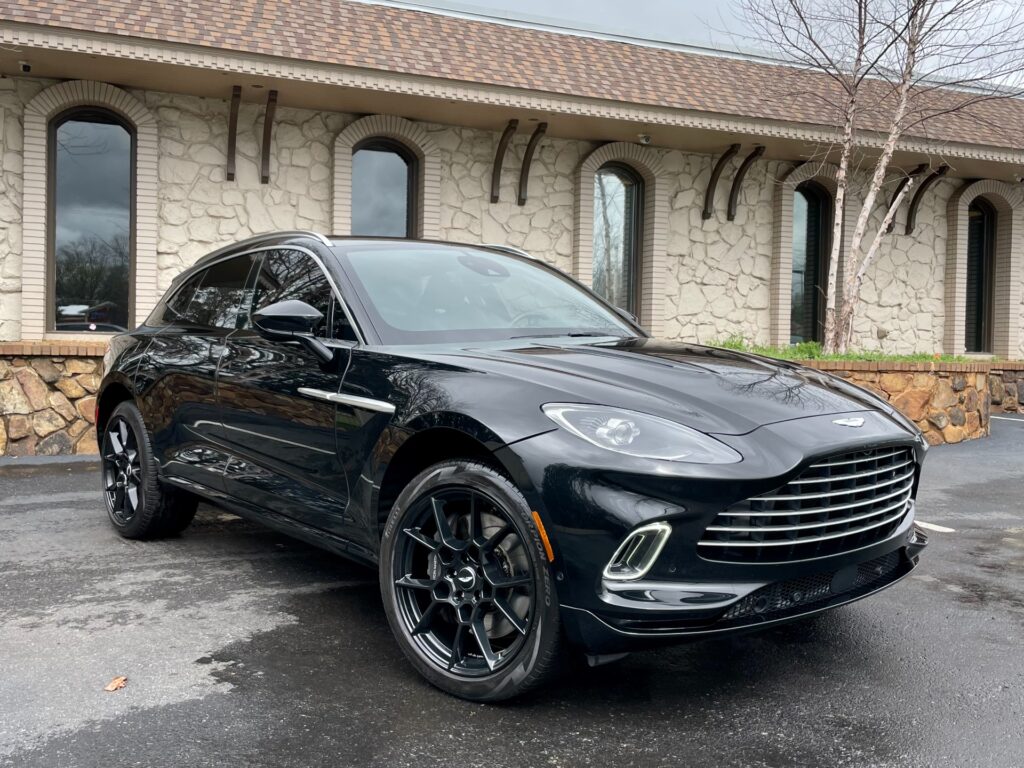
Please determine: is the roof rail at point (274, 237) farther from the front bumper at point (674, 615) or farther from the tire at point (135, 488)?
the front bumper at point (674, 615)

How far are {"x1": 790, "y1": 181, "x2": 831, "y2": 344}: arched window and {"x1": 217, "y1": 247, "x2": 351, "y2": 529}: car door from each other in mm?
12336

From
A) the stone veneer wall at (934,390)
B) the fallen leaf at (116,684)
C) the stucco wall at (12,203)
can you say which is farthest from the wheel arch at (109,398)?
the stone veneer wall at (934,390)

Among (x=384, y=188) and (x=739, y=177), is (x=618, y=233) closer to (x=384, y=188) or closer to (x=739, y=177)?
(x=739, y=177)

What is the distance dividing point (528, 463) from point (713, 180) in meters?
12.0

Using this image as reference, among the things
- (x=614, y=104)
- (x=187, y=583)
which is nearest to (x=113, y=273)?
(x=614, y=104)

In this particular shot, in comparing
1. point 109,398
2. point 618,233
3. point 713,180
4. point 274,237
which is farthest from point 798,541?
point 713,180

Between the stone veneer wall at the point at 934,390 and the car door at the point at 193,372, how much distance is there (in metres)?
6.91

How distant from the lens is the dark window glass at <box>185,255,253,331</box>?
4.60 m

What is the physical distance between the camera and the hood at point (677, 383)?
9.47 feet

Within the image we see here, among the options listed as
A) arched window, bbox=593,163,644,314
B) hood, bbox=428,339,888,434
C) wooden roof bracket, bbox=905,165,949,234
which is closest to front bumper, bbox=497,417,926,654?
hood, bbox=428,339,888,434

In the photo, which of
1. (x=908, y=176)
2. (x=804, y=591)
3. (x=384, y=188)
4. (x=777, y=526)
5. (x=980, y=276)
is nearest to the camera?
(x=777, y=526)

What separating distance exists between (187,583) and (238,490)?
0.56 m

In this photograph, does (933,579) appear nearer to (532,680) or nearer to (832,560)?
(832,560)

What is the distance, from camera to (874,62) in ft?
39.2
